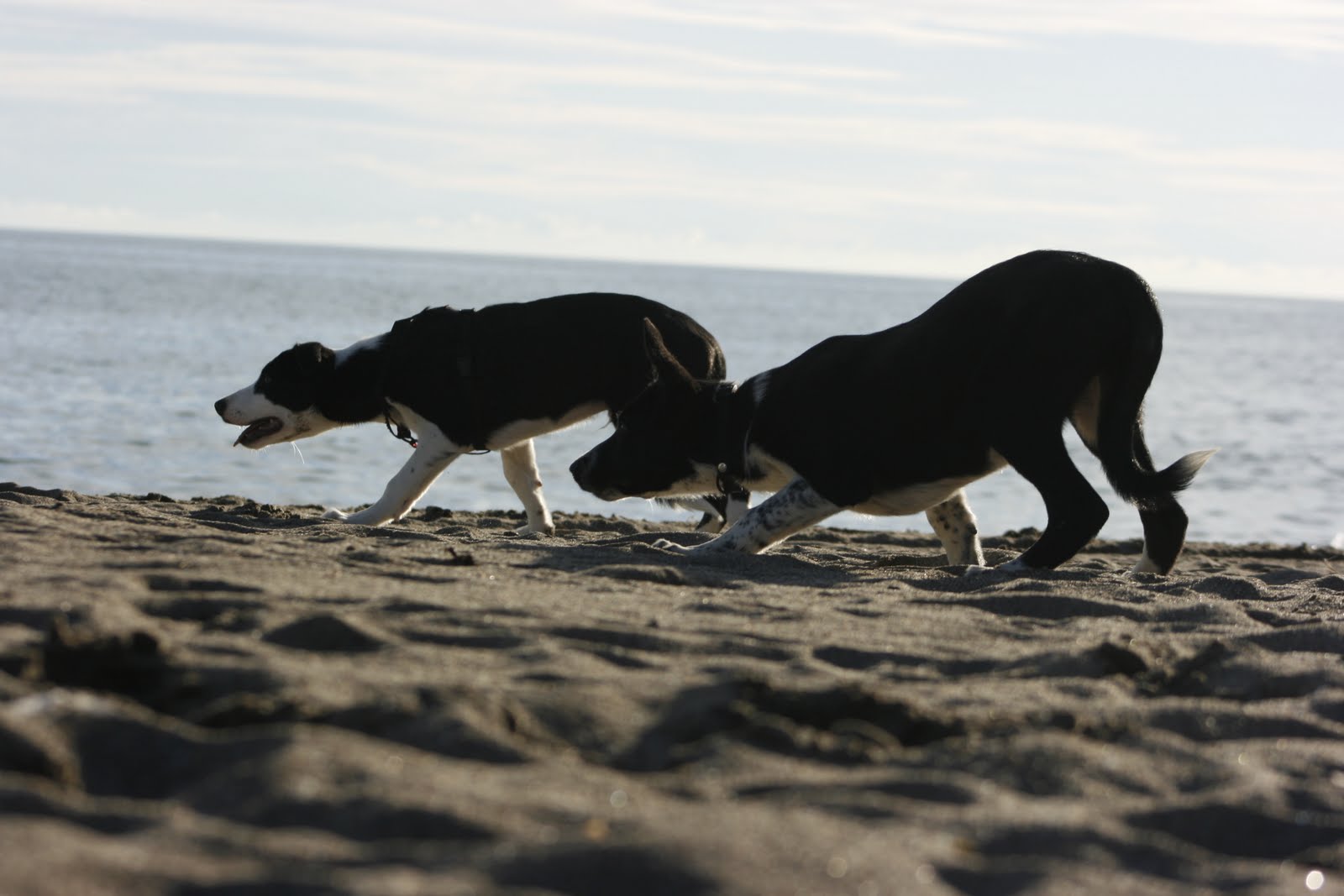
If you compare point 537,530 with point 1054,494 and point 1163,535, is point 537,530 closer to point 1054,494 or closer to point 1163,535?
point 1054,494

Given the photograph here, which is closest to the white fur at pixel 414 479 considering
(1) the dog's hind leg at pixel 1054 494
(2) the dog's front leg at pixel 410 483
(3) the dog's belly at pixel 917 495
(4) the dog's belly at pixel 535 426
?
(2) the dog's front leg at pixel 410 483

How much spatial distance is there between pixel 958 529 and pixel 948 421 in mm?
994

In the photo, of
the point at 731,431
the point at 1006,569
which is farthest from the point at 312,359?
the point at 1006,569

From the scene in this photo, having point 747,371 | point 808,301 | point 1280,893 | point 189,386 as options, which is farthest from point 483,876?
point 808,301

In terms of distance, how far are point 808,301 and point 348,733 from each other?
114883 mm

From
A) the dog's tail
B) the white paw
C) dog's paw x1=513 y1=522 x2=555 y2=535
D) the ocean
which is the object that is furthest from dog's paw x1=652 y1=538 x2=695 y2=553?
the dog's tail

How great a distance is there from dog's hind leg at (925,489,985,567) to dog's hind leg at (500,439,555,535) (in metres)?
2.50

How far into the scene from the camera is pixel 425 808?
295 cm

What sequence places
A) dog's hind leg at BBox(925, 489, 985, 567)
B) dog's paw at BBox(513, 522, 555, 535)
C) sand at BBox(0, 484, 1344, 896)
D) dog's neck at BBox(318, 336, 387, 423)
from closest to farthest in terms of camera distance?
1. sand at BBox(0, 484, 1344, 896)
2. dog's hind leg at BBox(925, 489, 985, 567)
3. dog's paw at BBox(513, 522, 555, 535)
4. dog's neck at BBox(318, 336, 387, 423)

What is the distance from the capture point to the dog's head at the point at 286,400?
929 cm

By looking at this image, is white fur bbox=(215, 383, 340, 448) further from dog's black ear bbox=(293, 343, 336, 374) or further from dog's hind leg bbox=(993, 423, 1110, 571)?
dog's hind leg bbox=(993, 423, 1110, 571)

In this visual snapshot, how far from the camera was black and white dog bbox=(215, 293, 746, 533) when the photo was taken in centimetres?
873

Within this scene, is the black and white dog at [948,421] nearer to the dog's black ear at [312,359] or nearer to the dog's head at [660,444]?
the dog's head at [660,444]

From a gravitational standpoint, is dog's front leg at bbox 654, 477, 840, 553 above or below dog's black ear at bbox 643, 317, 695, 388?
below
